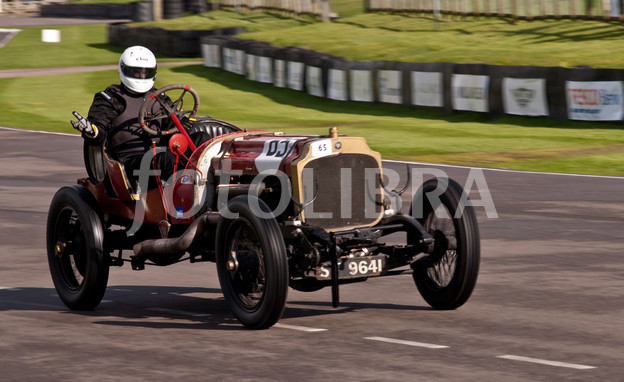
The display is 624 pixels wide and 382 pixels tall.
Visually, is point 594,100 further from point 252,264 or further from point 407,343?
point 407,343

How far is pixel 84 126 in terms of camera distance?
815 cm

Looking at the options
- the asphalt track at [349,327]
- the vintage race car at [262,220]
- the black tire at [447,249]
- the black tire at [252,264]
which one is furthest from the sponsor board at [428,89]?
the black tire at [252,264]

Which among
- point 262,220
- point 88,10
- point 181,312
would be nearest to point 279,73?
point 181,312

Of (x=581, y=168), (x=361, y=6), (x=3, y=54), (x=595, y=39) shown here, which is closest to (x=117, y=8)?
(x=361, y=6)

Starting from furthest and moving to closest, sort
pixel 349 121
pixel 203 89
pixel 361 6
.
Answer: pixel 361 6, pixel 203 89, pixel 349 121

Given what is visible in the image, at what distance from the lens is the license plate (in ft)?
24.0

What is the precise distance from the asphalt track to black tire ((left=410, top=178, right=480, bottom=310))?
150 millimetres

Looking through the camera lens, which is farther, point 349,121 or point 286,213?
point 349,121

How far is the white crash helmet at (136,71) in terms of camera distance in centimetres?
869

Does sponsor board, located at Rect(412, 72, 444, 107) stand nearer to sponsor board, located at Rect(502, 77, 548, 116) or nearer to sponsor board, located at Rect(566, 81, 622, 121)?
sponsor board, located at Rect(502, 77, 548, 116)

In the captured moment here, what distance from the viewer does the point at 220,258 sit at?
7.51m

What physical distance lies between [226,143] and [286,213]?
29.1 inches

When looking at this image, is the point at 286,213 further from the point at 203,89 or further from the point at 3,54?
the point at 3,54

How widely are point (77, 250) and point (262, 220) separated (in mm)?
2075
